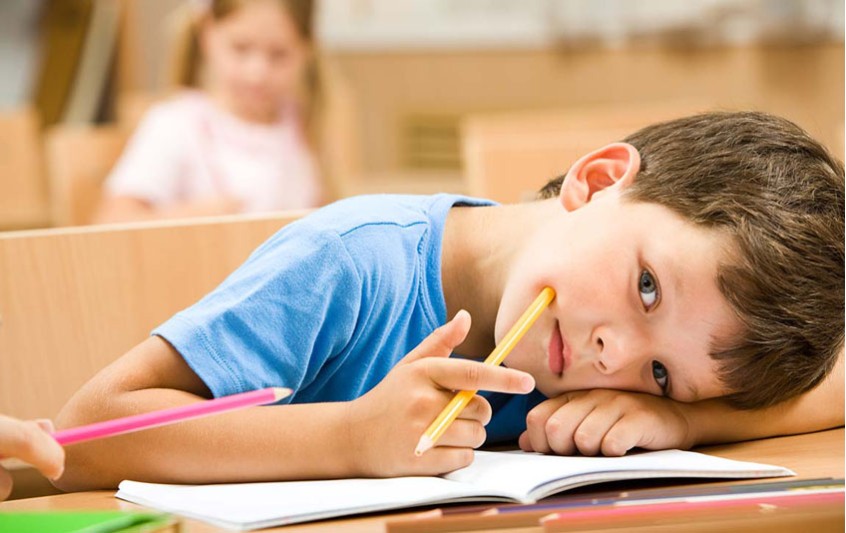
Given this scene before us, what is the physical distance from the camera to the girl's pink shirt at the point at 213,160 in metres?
2.69

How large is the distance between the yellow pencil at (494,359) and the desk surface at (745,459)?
8 cm

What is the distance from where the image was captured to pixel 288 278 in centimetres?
93

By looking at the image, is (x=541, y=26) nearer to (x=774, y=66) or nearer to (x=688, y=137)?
(x=774, y=66)

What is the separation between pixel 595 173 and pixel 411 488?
1.23 feet

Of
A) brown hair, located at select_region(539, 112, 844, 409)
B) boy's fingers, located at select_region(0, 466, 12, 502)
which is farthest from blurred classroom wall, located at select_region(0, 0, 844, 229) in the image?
boy's fingers, located at select_region(0, 466, 12, 502)

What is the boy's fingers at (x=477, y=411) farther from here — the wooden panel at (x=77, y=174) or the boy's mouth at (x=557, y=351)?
the wooden panel at (x=77, y=174)

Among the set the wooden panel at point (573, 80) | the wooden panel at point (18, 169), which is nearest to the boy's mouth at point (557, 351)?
the wooden panel at point (18, 169)

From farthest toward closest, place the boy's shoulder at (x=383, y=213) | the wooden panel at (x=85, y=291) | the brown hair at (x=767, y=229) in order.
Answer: the wooden panel at (x=85, y=291)
the boy's shoulder at (x=383, y=213)
the brown hair at (x=767, y=229)

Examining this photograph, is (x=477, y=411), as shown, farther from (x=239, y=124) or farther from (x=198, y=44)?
(x=198, y=44)

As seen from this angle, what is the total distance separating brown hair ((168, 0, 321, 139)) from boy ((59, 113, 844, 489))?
2.04 metres

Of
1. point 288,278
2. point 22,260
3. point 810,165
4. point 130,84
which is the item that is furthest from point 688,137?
point 130,84

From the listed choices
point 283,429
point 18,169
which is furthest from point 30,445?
point 18,169

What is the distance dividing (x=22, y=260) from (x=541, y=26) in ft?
10.3

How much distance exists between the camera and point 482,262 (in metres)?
1.08
